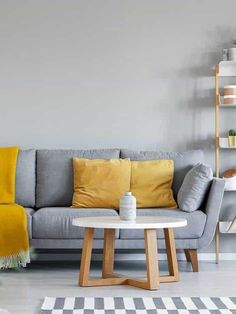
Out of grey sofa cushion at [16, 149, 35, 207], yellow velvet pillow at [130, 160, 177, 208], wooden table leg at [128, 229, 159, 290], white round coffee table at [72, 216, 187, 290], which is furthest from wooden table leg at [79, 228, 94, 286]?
grey sofa cushion at [16, 149, 35, 207]

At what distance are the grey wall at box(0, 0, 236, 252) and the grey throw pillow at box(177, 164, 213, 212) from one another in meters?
0.72

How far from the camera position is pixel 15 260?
486 centimetres

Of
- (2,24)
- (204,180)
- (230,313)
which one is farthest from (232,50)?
(230,313)

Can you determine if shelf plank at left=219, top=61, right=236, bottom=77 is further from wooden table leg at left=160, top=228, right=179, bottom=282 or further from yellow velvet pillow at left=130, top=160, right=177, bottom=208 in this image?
wooden table leg at left=160, top=228, right=179, bottom=282

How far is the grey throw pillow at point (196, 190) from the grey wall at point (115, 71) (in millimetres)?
721

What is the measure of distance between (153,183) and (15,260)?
1.24 m

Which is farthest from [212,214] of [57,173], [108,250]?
[57,173]

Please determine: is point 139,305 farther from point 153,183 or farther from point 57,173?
point 57,173

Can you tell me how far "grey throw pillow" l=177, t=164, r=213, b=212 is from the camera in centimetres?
502

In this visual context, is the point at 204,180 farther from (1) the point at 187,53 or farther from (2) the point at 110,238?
(1) the point at 187,53

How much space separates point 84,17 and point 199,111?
48.7 inches

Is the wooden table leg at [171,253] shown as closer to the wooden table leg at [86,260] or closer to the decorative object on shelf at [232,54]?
the wooden table leg at [86,260]

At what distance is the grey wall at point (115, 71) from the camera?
5754mm

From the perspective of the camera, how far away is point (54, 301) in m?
3.85
